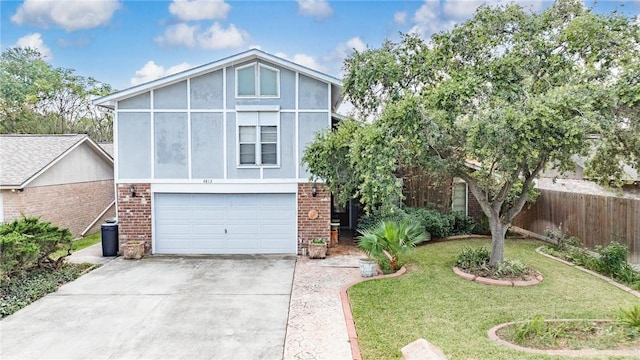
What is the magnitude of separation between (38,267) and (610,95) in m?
12.9

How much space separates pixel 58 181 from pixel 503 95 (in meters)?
15.8

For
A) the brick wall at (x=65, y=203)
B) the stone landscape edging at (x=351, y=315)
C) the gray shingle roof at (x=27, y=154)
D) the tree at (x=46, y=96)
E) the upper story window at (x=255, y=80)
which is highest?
the tree at (x=46, y=96)

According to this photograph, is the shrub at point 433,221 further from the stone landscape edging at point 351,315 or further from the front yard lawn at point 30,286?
the front yard lawn at point 30,286

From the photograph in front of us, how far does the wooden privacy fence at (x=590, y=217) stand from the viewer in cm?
1002

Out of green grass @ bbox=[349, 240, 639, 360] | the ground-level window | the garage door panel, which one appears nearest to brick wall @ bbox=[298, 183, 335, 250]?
the garage door panel

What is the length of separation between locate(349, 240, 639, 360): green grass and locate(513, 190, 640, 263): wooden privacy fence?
182cm

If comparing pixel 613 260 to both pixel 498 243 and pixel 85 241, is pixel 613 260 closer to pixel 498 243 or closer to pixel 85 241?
pixel 498 243

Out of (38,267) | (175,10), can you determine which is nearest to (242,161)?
(175,10)

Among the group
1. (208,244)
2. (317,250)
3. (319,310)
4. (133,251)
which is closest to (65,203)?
(133,251)

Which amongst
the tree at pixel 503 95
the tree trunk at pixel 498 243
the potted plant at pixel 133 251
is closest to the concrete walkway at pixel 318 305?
the potted plant at pixel 133 251

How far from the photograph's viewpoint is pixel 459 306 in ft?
24.4

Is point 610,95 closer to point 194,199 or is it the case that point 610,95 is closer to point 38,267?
point 194,199

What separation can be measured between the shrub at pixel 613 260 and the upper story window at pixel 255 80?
984cm

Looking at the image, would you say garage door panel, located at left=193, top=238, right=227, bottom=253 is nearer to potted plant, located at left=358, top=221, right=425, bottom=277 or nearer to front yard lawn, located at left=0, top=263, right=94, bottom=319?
front yard lawn, located at left=0, top=263, right=94, bottom=319
